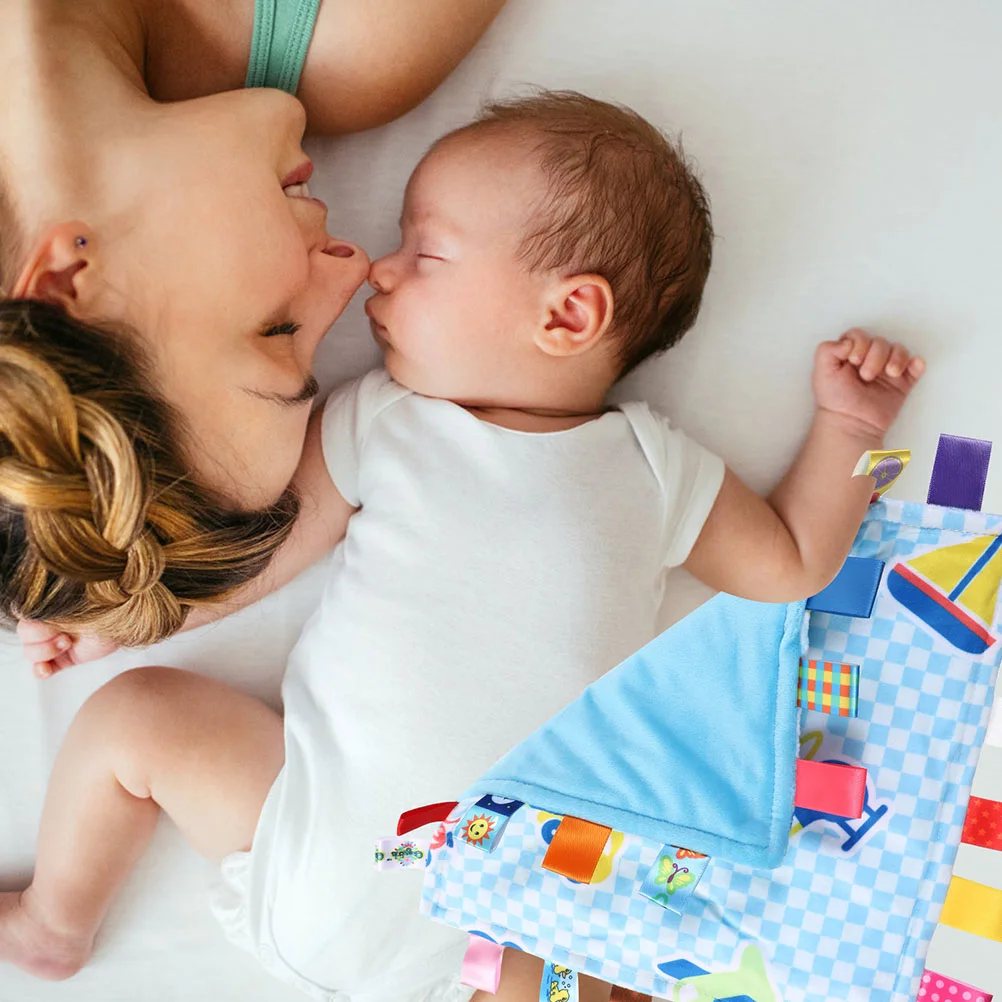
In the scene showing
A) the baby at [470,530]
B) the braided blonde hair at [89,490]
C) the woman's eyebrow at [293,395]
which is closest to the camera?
the braided blonde hair at [89,490]

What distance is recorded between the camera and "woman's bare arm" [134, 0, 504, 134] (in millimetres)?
755

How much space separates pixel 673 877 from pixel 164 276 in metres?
0.62

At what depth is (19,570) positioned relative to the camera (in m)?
0.65

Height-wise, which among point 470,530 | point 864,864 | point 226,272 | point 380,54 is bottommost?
point 864,864

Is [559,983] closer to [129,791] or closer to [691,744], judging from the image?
[691,744]

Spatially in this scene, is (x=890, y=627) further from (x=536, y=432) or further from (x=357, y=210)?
(x=357, y=210)

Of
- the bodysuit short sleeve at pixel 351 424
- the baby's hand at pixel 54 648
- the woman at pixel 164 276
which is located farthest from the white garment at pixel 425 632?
the baby's hand at pixel 54 648

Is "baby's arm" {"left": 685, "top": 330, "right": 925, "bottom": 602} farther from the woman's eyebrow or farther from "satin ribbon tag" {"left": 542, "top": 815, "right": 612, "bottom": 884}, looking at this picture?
the woman's eyebrow

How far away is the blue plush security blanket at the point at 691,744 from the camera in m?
0.75

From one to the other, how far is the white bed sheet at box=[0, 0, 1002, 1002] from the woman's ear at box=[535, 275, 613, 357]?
14cm

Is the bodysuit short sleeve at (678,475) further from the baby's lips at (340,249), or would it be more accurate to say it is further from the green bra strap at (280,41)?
the green bra strap at (280,41)

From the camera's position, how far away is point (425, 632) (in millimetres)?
828

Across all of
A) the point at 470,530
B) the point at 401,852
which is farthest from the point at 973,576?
the point at 401,852

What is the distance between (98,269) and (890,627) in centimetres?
66
